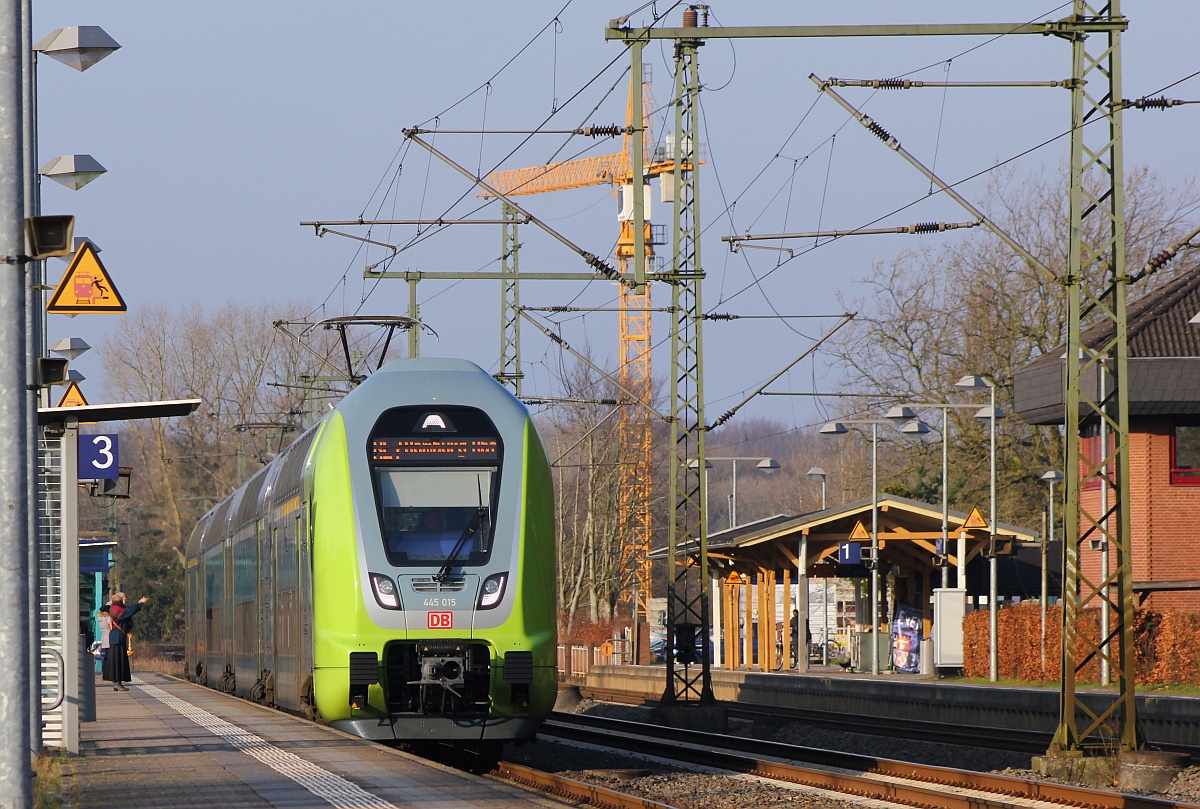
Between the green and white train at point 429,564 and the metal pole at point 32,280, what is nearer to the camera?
the metal pole at point 32,280

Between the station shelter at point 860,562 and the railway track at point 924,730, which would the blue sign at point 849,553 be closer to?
the station shelter at point 860,562

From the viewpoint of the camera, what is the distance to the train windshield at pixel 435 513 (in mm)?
14773

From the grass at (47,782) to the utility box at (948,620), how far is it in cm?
2354

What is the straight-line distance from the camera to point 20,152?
8250mm

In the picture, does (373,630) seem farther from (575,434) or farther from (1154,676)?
(575,434)

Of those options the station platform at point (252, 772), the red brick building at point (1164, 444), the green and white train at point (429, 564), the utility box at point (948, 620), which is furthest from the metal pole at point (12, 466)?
the red brick building at point (1164, 444)

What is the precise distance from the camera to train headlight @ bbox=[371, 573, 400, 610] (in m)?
14.6

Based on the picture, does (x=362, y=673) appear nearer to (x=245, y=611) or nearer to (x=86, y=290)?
(x=86, y=290)

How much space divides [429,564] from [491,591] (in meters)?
0.56

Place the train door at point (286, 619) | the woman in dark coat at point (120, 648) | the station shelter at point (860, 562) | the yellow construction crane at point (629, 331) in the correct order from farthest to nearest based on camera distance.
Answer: the yellow construction crane at point (629, 331), the station shelter at point (860, 562), the woman in dark coat at point (120, 648), the train door at point (286, 619)

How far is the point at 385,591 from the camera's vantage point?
1459 cm

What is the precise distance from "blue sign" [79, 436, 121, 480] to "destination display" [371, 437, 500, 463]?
648 cm

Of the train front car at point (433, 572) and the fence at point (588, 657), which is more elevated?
the train front car at point (433, 572)

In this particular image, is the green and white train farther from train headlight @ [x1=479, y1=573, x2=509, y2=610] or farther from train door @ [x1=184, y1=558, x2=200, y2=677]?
train door @ [x1=184, y1=558, x2=200, y2=677]
